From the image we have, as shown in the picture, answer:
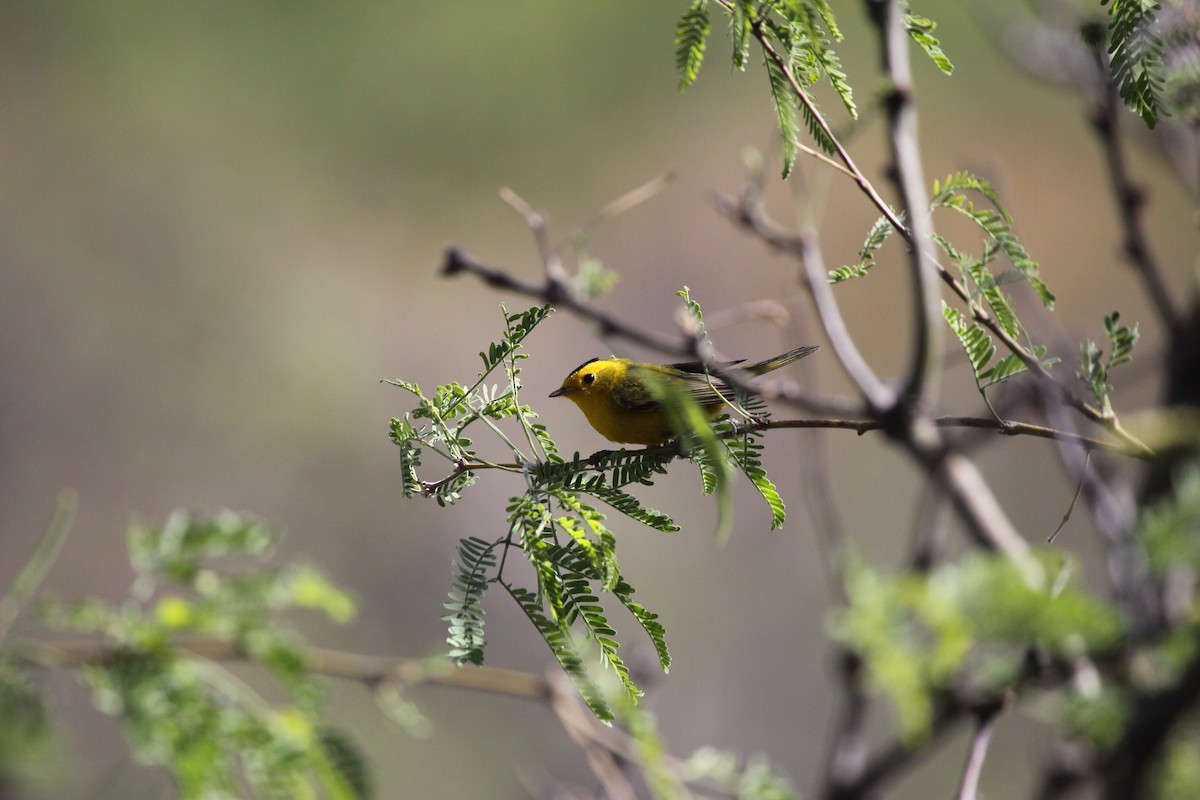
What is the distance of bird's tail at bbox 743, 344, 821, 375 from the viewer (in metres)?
1.97

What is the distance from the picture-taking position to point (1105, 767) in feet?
3.45

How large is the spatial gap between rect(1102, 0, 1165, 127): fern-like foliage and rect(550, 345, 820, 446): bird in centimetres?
92

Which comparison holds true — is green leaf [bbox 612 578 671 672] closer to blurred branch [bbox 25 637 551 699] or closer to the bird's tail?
blurred branch [bbox 25 637 551 699]

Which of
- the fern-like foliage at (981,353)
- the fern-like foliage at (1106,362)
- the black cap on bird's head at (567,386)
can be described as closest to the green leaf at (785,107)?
the fern-like foliage at (981,353)

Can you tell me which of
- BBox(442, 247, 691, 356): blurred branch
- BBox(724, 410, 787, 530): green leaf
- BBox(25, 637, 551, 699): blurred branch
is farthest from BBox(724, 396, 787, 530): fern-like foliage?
BBox(25, 637, 551, 699): blurred branch

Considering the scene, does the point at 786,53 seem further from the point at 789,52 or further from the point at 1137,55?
the point at 1137,55

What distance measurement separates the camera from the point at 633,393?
6.66 ft

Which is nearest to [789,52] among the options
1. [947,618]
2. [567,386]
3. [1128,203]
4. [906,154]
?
[906,154]

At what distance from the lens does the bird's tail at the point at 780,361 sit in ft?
6.46

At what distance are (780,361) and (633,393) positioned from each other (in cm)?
32

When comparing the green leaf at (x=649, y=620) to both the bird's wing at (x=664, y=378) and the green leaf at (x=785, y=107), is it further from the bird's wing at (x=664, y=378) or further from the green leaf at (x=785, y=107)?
the bird's wing at (x=664, y=378)

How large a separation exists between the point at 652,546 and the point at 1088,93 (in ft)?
8.73

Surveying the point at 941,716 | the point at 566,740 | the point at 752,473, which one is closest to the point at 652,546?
the point at 566,740

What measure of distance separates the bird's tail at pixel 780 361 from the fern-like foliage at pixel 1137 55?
1041 millimetres
